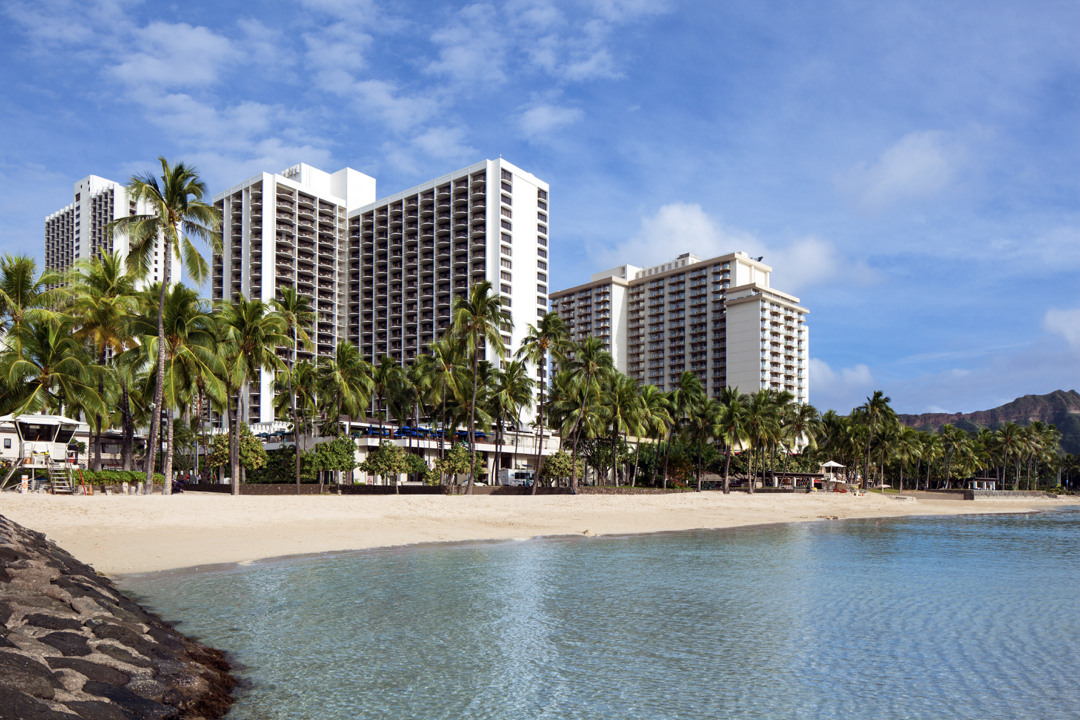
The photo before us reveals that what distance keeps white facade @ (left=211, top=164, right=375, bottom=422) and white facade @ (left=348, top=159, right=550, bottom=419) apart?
144 inches

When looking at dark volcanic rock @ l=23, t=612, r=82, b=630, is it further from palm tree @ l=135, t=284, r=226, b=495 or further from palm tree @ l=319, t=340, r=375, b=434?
palm tree @ l=319, t=340, r=375, b=434

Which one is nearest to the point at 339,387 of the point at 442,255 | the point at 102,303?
the point at 102,303

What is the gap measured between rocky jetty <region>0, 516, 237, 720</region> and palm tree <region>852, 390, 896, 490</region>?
315 feet

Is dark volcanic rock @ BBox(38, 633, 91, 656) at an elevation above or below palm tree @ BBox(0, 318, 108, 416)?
below

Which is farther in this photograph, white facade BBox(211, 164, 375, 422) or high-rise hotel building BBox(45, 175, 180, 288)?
high-rise hotel building BBox(45, 175, 180, 288)

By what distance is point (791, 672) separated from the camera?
10.7 metres

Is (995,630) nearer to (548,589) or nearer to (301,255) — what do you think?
(548,589)

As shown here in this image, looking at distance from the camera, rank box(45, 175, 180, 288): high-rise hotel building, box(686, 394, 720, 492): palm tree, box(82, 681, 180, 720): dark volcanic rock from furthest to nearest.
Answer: box(45, 175, 180, 288): high-rise hotel building
box(686, 394, 720, 492): palm tree
box(82, 681, 180, 720): dark volcanic rock

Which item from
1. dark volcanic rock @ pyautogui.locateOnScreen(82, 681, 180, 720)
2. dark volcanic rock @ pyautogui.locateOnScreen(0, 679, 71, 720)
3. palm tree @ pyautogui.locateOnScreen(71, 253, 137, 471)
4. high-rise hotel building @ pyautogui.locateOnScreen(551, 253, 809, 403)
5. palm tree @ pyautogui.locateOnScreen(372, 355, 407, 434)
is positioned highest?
high-rise hotel building @ pyautogui.locateOnScreen(551, 253, 809, 403)

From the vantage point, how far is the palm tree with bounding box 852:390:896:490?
93.6 metres

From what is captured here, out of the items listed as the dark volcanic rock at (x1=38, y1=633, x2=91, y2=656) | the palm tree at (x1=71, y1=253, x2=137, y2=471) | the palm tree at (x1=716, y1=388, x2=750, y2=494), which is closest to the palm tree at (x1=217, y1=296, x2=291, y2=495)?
the palm tree at (x1=71, y1=253, x2=137, y2=471)

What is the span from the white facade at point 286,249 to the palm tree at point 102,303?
75.4 m

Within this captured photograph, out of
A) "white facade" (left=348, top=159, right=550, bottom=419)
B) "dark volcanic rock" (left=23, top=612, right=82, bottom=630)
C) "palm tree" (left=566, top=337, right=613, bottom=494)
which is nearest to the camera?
"dark volcanic rock" (left=23, top=612, right=82, bottom=630)

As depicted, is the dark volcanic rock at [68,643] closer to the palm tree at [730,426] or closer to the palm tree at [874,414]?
the palm tree at [730,426]
